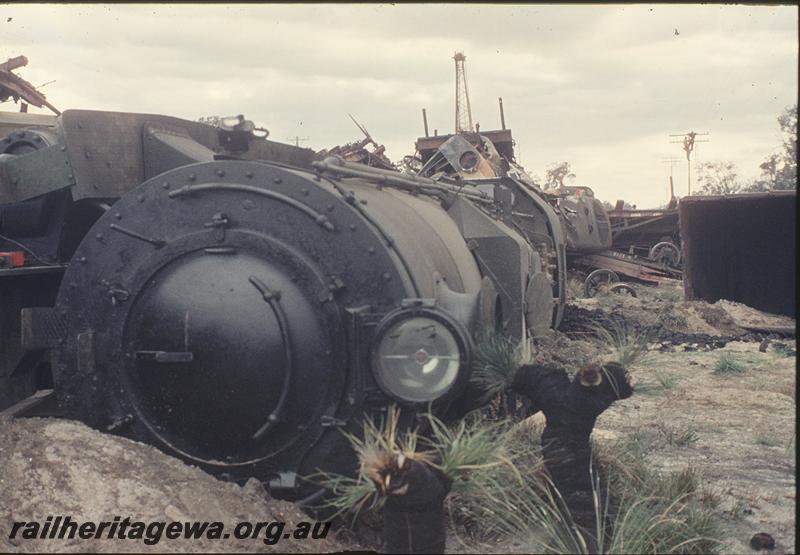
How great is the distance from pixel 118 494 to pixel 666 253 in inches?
835

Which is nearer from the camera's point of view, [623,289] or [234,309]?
[234,309]

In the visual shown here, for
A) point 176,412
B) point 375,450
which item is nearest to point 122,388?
point 176,412

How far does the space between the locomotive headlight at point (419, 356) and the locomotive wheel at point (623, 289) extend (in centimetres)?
1581

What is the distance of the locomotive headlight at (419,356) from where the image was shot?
3.61 metres

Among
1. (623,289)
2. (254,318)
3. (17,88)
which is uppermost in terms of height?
(17,88)

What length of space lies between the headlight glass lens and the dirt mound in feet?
2.70

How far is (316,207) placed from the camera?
3.98m

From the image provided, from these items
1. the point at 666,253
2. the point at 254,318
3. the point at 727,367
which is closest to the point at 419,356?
the point at 254,318

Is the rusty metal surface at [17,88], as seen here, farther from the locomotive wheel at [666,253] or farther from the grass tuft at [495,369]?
the locomotive wheel at [666,253]

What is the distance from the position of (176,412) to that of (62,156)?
177 centimetres

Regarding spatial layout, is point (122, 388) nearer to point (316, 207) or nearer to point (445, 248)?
point (316, 207)

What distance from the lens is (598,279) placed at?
19859 mm

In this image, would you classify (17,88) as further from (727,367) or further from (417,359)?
(727,367)

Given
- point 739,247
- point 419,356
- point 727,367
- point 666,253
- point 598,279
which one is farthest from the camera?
point 666,253
